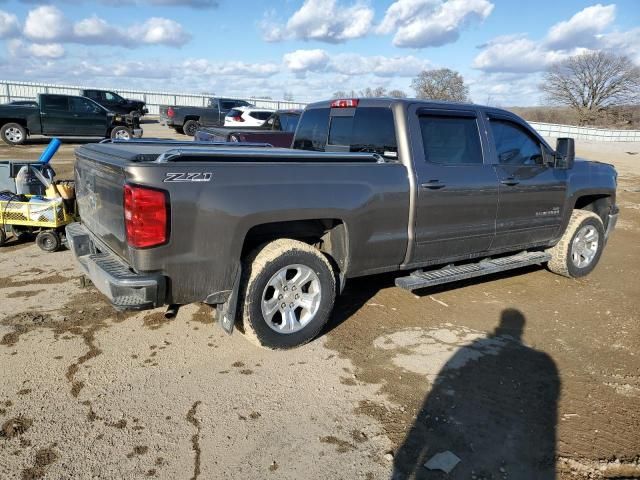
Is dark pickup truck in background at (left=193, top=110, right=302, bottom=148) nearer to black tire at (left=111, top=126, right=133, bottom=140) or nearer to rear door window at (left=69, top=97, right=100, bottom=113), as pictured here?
black tire at (left=111, top=126, right=133, bottom=140)

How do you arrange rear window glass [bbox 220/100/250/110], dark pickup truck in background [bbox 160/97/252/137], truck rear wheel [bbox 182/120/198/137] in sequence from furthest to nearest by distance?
rear window glass [bbox 220/100/250/110], truck rear wheel [bbox 182/120/198/137], dark pickup truck in background [bbox 160/97/252/137]

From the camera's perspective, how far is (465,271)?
4855 millimetres

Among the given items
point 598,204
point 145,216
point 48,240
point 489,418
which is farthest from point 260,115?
point 489,418

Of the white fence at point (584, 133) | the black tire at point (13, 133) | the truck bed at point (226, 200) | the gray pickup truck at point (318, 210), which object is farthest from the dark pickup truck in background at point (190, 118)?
the white fence at point (584, 133)

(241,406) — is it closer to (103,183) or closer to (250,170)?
(250,170)

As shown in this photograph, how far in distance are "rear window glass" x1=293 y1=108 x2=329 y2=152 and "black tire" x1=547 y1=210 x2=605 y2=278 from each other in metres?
2.98

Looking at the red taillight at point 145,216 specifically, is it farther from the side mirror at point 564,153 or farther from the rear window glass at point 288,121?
the rear window glass at point 288,121

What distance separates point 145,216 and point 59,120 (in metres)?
17.5

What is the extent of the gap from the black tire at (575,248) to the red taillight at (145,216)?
15.1 feet

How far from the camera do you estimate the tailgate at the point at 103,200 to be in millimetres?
3398

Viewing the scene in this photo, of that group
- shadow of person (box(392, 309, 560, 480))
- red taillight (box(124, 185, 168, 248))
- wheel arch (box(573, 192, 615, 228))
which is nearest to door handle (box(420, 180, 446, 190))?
shadow of person (box(392, 309, 560, 480))

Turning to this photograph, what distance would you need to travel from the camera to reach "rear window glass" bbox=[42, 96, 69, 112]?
17.8 metres

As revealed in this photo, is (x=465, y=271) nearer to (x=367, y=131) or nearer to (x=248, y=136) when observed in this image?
(x=367, y=131)

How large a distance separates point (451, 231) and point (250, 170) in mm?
2061
